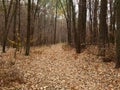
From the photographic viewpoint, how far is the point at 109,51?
13578 mm

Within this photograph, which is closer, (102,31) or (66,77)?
(66,77)

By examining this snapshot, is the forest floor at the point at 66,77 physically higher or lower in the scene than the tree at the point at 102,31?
lower

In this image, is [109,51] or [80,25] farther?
[80,25]

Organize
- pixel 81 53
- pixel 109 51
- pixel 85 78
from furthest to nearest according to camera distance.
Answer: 1. pixel 81 53
2. pixel 109 51
3. pixel 85 78

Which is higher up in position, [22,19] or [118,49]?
[22,19]

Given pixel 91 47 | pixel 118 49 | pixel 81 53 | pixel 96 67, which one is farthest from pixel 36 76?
pixel 91 47

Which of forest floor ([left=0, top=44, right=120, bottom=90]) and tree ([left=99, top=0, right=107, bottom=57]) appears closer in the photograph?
forest floor ([left=0, top=44, right=120, bottom=90])

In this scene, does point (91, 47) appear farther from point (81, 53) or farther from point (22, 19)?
point (22, 19)

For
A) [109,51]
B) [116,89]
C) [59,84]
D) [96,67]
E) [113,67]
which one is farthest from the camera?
[109,51]

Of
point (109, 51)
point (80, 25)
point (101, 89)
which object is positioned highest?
point (80, 25)

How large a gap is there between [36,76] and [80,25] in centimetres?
815

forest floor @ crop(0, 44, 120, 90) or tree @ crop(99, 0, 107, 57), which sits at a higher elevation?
tree @ crop(99, 0, 107, 57)

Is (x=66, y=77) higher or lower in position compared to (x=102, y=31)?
lower

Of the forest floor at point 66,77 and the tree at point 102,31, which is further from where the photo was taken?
the tree at point 102,31
